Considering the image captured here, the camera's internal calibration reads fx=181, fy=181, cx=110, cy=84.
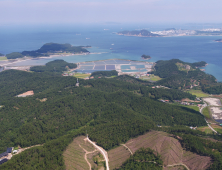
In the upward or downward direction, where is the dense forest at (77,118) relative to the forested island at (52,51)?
downward

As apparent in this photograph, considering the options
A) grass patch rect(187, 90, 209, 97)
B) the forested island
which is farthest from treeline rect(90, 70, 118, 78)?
the forested island

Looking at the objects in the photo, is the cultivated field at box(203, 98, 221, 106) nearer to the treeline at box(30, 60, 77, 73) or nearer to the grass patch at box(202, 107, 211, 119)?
the grass patch at box(202, 107, 211, 119)

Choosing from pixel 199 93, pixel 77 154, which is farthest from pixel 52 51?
pixel 77 154

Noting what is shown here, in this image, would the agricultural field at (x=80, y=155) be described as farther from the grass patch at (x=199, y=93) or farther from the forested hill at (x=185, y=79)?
the forested hill at (x=185, y=79)

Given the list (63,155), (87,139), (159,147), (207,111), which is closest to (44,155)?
(63,155)

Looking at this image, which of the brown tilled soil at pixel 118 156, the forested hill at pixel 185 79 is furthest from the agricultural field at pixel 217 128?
the forested hill at pixel 185 79

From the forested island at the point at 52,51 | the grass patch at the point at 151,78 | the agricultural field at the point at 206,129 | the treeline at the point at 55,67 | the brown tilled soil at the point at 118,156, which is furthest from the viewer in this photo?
the forested island at the point at 52,51

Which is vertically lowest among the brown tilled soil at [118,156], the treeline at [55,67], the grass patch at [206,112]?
the grass patch at [206,112]

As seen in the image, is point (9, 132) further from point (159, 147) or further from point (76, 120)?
point (159, 147)
